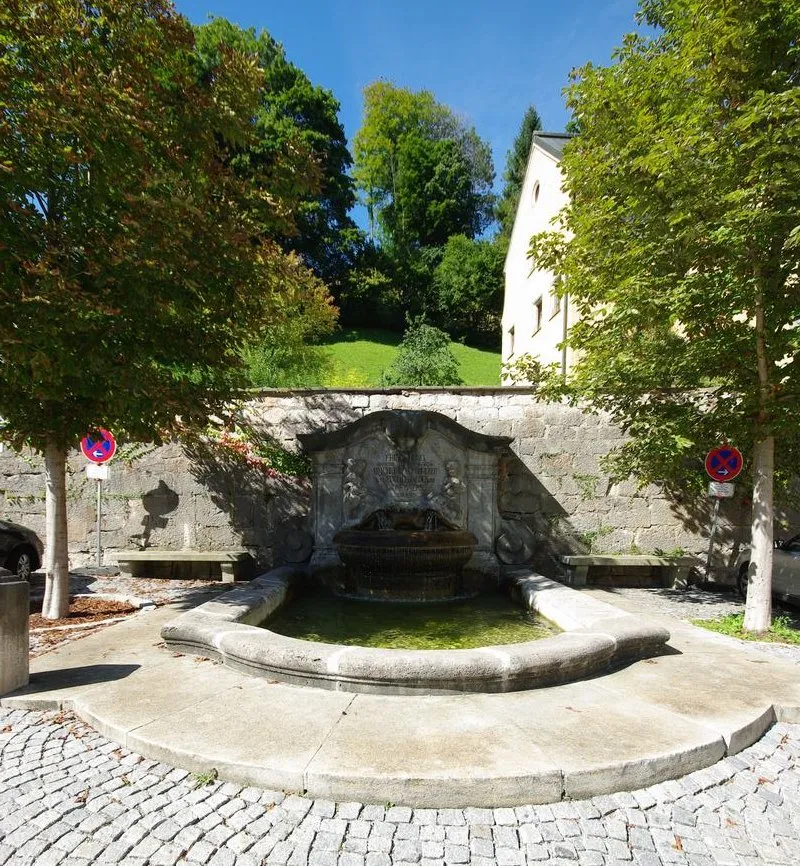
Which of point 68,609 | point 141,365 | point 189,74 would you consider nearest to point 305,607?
point 68,609

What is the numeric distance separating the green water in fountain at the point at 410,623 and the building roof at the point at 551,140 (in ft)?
50.3

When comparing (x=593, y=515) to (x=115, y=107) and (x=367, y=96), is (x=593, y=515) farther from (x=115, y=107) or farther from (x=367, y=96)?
(x=367, y=96)

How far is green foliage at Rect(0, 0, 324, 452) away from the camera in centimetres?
434

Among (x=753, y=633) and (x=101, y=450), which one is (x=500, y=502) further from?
(x=101, y=450)

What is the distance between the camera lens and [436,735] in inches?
118

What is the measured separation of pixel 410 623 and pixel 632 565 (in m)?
3.95

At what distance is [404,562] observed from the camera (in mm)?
6566

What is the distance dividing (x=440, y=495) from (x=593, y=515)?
2.50 metres

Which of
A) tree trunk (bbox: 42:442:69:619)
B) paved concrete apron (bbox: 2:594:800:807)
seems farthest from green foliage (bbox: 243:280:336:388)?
paved concrete apron (bbox: 2:594:800:807)

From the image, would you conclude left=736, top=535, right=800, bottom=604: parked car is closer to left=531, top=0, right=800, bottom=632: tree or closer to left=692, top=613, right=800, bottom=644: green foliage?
left=692, top=613, right=800, bottom=644: green foliage

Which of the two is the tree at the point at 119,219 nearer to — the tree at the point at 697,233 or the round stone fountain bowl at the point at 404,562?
the round stone fountain bowl at the point at 404,562

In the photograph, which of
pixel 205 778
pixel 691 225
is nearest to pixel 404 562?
pixel 205 778

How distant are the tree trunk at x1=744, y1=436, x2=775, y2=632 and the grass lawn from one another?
16.7 meters

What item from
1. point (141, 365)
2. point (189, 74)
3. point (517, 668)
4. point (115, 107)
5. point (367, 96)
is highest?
Result: point (367, 96)
